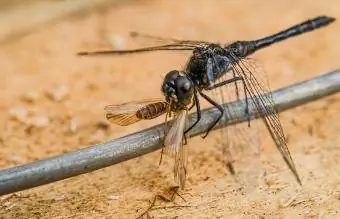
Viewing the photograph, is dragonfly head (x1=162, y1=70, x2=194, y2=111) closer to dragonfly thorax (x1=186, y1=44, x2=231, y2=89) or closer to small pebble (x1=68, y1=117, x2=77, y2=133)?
dragonfly thorax (x1=186, y1=44, x2=231, y2=89)

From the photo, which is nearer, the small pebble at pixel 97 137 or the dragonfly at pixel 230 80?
the dragonfly at pixel 230 80

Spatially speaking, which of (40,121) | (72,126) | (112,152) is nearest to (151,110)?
(112,152)

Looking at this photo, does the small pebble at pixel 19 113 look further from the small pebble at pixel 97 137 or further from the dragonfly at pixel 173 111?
the dragonfly at pixel 173 111

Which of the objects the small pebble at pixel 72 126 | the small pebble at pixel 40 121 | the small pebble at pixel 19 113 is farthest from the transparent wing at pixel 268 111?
A: the small pebble at pixel 19 113

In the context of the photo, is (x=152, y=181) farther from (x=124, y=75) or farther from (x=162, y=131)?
(x=124, y=75)

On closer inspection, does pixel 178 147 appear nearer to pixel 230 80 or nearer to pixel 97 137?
pixel 230 80

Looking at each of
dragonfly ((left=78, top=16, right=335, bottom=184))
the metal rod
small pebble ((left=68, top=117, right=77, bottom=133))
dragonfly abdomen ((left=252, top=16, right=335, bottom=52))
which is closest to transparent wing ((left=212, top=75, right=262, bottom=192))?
dragonfly ((left=78, top=16, right=335, bottom=184))

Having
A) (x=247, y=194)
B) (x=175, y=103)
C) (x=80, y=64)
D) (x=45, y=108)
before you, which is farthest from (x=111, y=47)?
(x=247, y=194)
